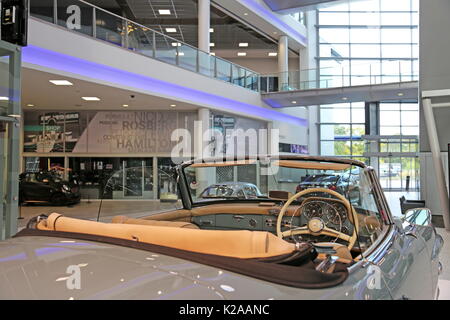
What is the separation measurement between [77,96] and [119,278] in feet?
40.8

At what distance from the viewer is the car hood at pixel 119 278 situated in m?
0.99

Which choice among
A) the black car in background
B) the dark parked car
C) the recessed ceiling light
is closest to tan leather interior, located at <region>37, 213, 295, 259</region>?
the dark parked car

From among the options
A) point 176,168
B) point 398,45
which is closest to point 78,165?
point 176,168

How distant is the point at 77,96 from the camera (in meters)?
12.4

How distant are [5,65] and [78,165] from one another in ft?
34.1

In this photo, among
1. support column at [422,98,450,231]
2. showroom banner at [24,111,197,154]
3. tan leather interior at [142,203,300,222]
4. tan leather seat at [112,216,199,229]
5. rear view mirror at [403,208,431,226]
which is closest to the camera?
tan leather seat at [112,216,199,229]

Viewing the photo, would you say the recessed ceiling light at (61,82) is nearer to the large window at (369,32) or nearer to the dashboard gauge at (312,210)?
the dashboard gauge at (312,210)

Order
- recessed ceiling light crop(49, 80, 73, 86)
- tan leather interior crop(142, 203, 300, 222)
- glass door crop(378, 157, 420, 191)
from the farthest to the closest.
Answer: glass door crop(378, 157, 420, 191) < recessed ceiling light crop(49, 80, 73, 86) < tan leather interior crop(142, 203, 300, 222)

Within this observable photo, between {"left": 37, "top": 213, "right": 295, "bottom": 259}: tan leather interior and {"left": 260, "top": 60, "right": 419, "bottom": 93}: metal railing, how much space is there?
16.4 m

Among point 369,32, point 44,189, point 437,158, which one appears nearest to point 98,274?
point 437,158

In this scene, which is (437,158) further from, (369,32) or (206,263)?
(369,32)

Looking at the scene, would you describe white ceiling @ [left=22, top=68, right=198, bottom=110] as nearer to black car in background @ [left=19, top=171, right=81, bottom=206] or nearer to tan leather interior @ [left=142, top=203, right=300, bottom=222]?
black car in background @ [left=19, top=171, right=81, bottom=206]

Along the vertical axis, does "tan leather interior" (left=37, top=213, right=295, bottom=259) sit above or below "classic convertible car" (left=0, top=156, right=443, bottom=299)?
above

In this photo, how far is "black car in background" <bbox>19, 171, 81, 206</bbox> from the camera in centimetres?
1291
